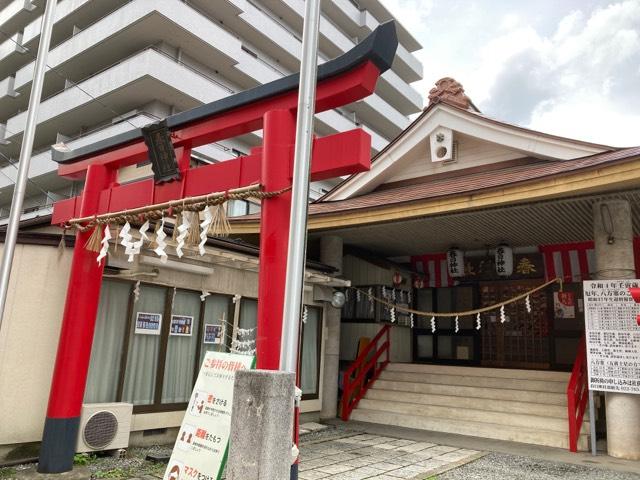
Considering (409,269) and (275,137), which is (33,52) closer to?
(409,269)

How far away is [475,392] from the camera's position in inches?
452

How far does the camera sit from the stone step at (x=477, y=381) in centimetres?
1102

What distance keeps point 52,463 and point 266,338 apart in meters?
4.10

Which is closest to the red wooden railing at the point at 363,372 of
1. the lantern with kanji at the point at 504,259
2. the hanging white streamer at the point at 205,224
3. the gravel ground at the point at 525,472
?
the lantern with kanji at the point at 504,259

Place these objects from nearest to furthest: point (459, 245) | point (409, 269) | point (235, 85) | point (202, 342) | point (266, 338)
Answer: point (266, 338)
point (202, 342)
point (459, 245)
point (409, 269)
point (235, 85)

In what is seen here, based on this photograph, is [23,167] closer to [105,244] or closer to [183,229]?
[105,244]

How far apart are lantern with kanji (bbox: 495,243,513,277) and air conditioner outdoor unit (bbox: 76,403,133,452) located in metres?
9.51

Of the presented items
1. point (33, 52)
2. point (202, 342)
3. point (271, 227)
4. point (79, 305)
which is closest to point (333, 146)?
point (271, 227)

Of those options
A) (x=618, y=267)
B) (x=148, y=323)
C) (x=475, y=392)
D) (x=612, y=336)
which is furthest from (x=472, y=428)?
(x=148, y=323)

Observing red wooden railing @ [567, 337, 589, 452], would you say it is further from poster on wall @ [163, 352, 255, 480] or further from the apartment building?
the apartment building

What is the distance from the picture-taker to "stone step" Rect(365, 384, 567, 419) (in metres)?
10.1

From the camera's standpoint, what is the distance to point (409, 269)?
605 inches

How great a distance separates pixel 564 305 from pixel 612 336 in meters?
4.96

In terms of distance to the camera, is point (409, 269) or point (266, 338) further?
point (409, 269)
